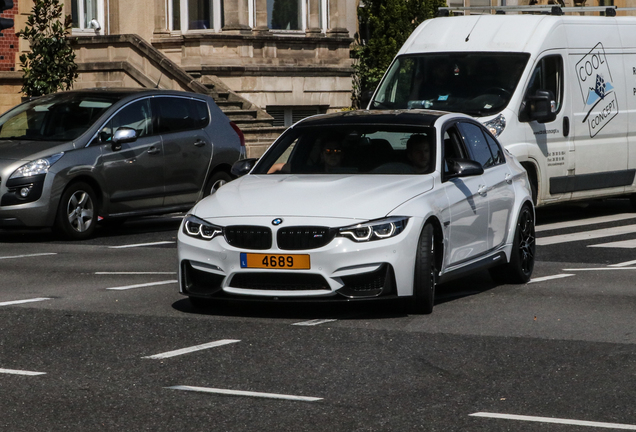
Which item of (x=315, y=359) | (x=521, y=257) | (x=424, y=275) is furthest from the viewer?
(x=521, y=257)

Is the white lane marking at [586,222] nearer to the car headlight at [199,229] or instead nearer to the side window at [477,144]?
the side window at [477,144]

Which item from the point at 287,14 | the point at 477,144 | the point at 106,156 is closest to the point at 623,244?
the point at 477,144

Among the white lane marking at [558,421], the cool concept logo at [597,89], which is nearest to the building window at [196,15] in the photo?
the cool concept logo at [597,89]

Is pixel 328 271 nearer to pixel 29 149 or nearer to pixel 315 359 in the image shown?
pixel 315 359

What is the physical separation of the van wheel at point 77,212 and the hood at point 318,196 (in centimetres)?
518

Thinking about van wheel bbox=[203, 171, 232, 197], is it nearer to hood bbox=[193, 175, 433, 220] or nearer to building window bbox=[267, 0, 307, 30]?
hood bbox=[193, 175, 433, 220]

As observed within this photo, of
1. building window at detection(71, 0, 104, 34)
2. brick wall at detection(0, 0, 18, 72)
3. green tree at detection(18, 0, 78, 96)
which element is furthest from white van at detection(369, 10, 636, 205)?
building window at detection(71, 0, 104, 34)

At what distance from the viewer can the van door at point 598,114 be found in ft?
52.6

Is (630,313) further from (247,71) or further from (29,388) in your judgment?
(247,71)

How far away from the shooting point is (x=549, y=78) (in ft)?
51.4

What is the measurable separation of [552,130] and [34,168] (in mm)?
6234

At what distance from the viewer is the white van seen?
49.3ft

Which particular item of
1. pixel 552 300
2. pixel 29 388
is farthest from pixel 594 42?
pixel 29 388

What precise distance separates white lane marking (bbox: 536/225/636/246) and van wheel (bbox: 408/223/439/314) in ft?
17.3
